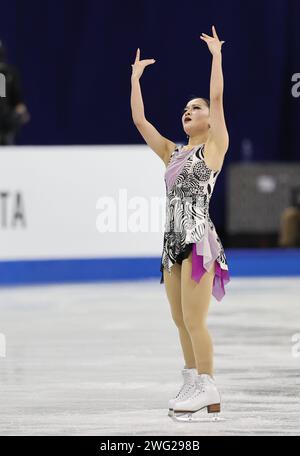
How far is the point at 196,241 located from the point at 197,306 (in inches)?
→ 9.2

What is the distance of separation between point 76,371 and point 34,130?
852cm

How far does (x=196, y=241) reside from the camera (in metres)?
4.96

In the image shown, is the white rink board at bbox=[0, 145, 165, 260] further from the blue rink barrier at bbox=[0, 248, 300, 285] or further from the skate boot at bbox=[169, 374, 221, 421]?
the skate boot at bbox=[169, 374, 221, 421]

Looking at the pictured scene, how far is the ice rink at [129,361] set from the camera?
202 inches

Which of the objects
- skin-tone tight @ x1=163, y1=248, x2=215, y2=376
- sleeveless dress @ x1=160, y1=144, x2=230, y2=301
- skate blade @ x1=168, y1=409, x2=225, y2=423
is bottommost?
skate blade @ x1=168, y1=409, x2=225, y2=423

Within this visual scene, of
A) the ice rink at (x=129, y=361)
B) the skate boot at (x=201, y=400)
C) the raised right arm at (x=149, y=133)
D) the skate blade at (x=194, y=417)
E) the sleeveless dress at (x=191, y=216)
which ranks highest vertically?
the raised right arm at (x=149, y=133)

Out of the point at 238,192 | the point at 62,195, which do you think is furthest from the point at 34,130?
the point at 62,195

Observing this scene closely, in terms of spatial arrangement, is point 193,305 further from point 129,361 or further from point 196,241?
point 129,361

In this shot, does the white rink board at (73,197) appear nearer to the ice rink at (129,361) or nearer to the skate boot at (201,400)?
the ice rink at (129,361)

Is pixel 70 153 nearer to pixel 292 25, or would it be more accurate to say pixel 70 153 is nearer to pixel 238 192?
pixel 238 192

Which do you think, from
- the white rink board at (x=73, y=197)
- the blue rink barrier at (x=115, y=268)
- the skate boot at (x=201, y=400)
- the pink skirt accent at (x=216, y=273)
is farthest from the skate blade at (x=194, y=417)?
the blue rink barrier at (x=115, y=268)

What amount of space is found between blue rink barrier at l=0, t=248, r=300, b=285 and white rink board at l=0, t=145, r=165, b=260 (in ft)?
0.25

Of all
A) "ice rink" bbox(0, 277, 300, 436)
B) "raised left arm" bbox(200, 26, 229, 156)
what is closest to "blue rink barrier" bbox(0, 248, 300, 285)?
"ice rink" bbox(0, 277, 300, 436)

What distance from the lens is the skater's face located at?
16.8 feet
